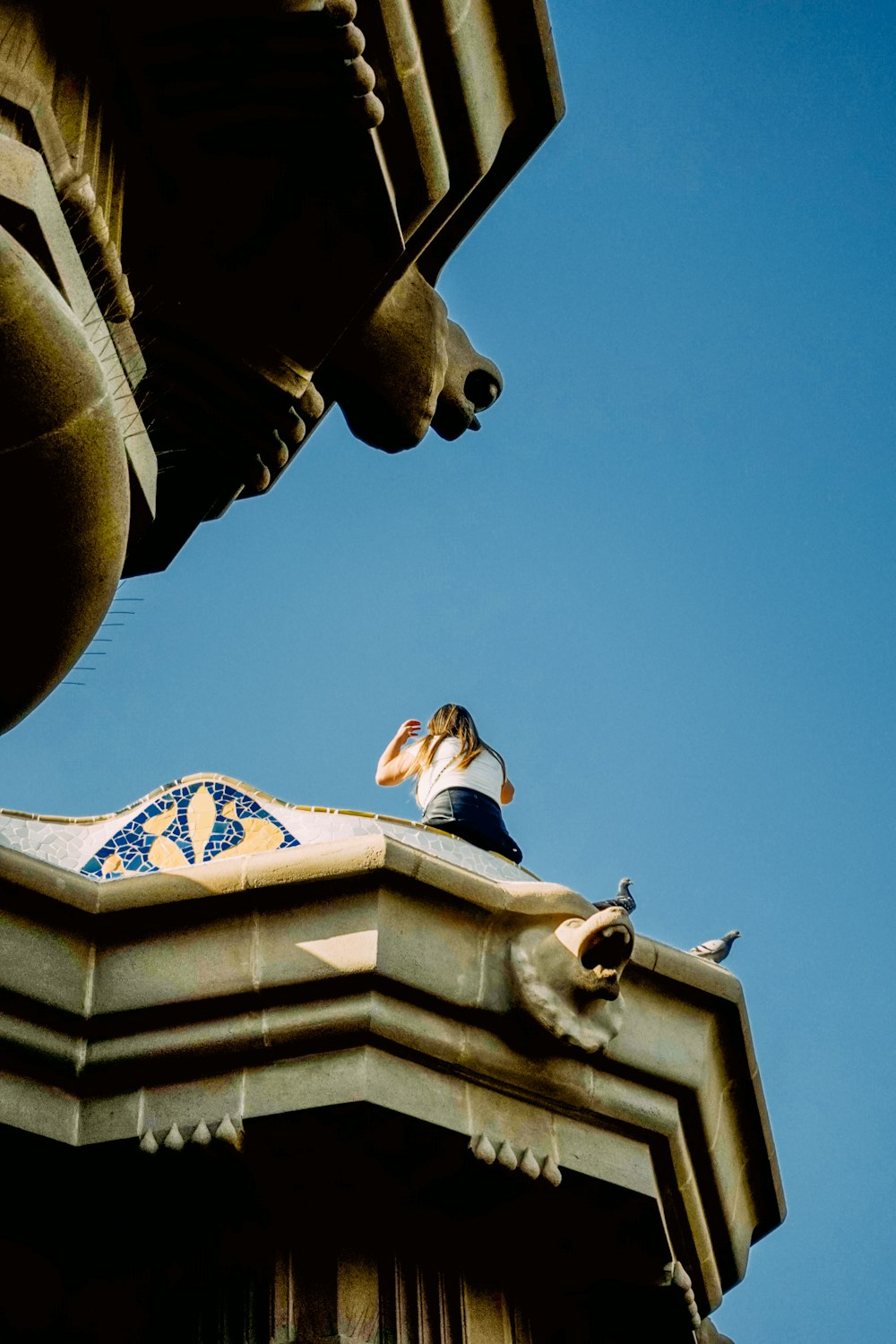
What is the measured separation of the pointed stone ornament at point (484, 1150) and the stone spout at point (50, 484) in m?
2.56

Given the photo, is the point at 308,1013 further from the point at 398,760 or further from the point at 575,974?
the point at 398,760

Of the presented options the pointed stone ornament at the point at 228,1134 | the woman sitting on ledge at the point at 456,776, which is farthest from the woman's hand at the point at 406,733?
the pointed stone ornament at the point at 228,1134

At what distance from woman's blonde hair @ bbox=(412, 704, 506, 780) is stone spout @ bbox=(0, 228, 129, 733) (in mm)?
4919

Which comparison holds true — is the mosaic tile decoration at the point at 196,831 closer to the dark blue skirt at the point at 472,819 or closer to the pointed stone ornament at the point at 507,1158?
the dark blue skirt at the point at 472,819

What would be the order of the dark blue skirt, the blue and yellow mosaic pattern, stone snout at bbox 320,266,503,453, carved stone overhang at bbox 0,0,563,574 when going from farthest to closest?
the dark blue skirt → the blue and yellow mosaic pattern → stone snout at bbox 320,266,503,453 → carved stone overhang at bbox 0,0,563,574

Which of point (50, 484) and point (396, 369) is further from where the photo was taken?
point (396, 369)

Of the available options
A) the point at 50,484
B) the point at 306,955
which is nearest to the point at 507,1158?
the point at 306,955

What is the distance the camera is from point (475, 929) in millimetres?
5141

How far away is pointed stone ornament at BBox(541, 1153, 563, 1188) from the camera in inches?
197

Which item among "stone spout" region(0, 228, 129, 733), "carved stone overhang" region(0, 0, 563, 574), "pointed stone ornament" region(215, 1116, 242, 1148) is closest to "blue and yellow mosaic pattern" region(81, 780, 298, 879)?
"pointed stone ornament" region(215, 1116, 242, 1148)

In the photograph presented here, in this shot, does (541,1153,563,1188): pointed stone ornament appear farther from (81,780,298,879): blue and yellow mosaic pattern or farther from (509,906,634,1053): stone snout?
(81,780,298,879): blue and yellow mosaic pattern

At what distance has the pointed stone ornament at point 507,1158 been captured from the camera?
16.2 ft

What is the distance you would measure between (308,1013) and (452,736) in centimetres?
299

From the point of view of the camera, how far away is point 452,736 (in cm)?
779
